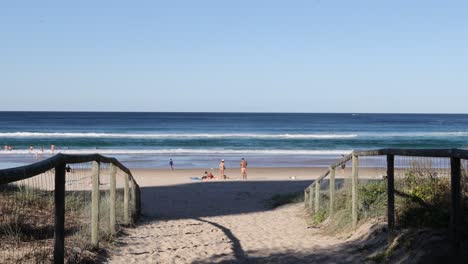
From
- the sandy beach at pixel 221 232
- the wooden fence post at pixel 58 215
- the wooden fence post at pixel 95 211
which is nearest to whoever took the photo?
the wooden fence post at pixel 58 215

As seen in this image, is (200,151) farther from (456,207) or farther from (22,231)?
(456,207)

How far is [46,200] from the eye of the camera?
856 cm

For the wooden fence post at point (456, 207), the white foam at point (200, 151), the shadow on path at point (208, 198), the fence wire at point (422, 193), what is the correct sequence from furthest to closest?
the white foam at point (200, 151) < the shadow on path at point (208, 198) < the fence wire at point (422, 193) < the wooden fence post at point (456, 207)

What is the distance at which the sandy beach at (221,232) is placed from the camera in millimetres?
7969

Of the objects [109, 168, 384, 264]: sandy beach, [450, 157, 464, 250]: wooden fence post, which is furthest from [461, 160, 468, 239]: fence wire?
[109, 168, 384, 264]: sandy beach

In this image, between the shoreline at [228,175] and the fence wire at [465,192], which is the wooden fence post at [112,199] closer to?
the fence wire at [465,192]

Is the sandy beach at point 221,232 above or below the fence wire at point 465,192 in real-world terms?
below

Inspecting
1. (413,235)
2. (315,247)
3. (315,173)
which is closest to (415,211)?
(413,235)

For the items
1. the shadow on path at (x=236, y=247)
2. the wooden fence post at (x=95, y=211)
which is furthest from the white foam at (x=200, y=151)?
the wooden fence post at (x=95, y=211)

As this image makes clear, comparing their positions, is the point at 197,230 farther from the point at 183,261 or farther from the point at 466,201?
the point at 466,201

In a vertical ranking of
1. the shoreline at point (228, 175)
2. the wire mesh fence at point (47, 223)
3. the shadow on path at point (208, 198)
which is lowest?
the shadow on path at point (208, 198)

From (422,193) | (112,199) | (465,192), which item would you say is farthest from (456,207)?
(112,199)

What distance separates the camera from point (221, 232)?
10.8 m

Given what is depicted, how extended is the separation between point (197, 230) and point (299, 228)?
2.00 m
